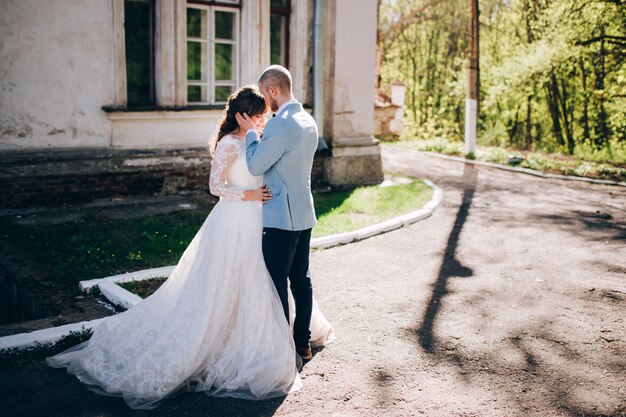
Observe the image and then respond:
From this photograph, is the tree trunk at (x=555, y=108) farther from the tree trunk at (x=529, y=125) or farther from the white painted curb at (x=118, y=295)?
the white painted curb at (x=118, y=295)

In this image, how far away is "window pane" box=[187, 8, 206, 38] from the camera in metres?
10.1

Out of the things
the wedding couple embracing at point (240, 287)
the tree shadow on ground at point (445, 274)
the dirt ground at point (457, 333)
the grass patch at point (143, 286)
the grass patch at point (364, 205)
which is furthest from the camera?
the grass patch at point (364, 205)

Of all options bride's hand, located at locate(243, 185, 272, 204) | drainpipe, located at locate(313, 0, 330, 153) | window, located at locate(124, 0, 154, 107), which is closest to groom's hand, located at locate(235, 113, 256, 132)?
bride's hand, located at locate(243, 185, 272, 204)

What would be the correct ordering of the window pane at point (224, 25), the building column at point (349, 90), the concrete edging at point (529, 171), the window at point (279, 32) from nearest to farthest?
the window pane at point (224, 25) < the window at point (279, 32) < the building column at point (349, 90) < the concrete edging at point (529, 171)

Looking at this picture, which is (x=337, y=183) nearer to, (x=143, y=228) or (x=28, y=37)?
(x=143, y=228)

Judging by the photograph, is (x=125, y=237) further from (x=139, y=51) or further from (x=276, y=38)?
(x=276, y=38)

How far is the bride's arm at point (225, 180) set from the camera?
439 centimetres

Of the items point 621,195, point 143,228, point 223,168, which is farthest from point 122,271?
point 621,195

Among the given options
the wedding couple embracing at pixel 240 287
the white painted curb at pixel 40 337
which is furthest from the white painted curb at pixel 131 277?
the wedding couple embracing at pixel 240 287

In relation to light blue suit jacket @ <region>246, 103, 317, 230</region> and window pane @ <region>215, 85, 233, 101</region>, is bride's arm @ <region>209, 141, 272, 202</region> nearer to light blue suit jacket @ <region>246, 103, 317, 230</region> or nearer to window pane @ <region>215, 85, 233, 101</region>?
light blue suit jacket @ <region>246, 103, 317, 230</region>

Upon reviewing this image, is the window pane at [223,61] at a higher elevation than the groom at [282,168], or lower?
higher

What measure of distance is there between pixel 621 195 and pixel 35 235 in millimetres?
10354

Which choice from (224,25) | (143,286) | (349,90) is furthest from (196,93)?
(143,286)

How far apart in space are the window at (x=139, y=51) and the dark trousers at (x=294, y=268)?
20.3ft
